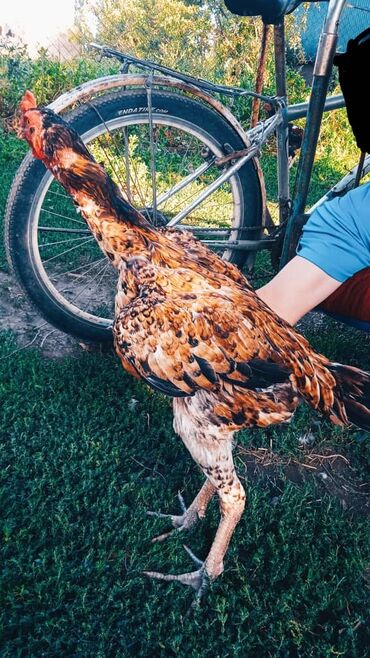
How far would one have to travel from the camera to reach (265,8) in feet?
9.43

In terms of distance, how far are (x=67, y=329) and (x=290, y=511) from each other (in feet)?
5.53

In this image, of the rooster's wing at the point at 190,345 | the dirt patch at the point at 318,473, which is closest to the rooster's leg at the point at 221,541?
the rooster's wing at the point at 190,345

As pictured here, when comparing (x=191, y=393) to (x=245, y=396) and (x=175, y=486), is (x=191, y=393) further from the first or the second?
(x=175, y=486)

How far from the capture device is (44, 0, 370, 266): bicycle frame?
2744 mm

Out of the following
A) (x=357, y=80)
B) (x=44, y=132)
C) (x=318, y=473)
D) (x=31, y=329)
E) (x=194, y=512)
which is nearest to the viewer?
(x=357, y=80)

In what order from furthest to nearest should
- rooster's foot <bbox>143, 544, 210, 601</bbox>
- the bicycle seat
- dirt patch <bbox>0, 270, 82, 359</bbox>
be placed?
dirt patch <bbox>0, 270, 82, 359</bbox>
the bicycle seat
rooster's foot <bbox>143, 544, 210, 601</bbox>

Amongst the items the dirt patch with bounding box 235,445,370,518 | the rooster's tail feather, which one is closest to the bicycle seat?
the rooster's tail feather

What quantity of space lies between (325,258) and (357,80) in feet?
2.68

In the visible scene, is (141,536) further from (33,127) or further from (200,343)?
(33,127)

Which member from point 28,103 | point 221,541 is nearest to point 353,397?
point 221,541

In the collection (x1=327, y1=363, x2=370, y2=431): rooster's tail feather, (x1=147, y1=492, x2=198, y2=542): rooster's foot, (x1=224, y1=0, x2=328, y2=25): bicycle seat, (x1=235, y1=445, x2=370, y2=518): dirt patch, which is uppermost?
(x1=224, y1=0, x2=328, y2=25): bicycle seat

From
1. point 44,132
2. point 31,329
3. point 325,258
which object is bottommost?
point 325,258

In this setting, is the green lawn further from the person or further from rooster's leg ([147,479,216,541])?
the person

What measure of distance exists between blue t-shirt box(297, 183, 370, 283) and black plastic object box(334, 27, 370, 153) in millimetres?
523
